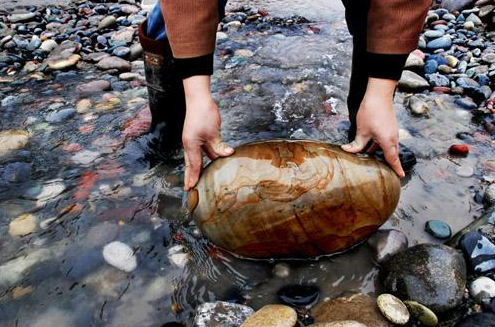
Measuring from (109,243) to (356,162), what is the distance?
121 cm

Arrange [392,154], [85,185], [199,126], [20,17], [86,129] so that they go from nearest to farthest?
1. [199,126]
2. [392,154]
3. [85,185]
4. [86,129]
5. [20,17]

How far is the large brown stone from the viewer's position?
1752mm

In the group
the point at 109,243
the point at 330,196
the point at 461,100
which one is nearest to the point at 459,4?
the point at 461,100

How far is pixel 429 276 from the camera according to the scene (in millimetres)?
1703

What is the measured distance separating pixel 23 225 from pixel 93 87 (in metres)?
1.71

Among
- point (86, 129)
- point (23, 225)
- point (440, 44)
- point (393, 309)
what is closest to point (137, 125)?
point (86, 129)

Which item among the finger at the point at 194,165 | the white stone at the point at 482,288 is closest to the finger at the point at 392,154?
the white stone at the point at 482,288

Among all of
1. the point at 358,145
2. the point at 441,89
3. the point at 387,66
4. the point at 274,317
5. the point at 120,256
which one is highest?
the point at 387,66

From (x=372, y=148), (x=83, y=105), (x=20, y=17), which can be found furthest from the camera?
(x=20, y=17)

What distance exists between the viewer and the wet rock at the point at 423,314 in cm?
160

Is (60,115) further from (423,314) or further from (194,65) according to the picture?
(423,314)

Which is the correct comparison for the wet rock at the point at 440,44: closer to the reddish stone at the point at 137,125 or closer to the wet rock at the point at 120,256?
the reddish stone at the point at 137,125

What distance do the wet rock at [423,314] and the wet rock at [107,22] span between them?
4.46 metres

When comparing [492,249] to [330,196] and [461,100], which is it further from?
[461,100]
